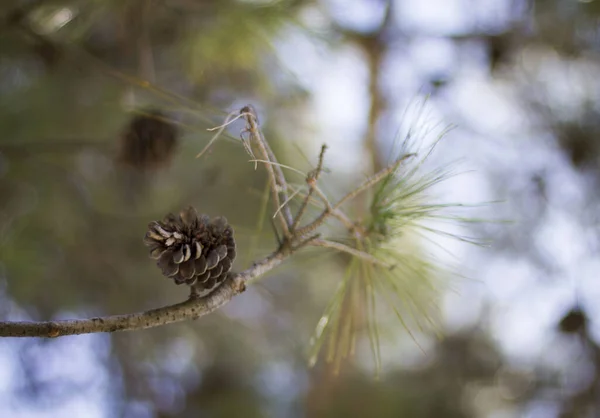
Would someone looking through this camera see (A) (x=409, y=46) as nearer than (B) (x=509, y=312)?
Yes

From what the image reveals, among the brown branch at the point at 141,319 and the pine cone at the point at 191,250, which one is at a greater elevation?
the pine cone at the point at 191,250

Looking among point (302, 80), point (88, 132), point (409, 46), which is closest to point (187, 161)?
point (88, 132)

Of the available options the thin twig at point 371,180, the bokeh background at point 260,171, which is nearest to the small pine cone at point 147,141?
the bokeh background at point 260,171

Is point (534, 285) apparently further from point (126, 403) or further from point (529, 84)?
point (126, 403)

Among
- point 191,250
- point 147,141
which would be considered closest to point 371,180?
point 191,250

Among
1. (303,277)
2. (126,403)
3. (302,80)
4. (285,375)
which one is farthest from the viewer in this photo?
(303,277)

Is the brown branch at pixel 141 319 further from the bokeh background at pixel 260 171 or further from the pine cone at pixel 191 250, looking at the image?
the bokeh background at pixel 260 171

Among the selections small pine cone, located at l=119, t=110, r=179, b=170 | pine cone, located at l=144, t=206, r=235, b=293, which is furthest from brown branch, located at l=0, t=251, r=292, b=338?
small pine cone, located at l=119, t=110, r=179, b=170
